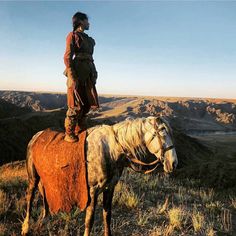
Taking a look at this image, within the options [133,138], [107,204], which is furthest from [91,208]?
[133,138]

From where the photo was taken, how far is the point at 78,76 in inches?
214

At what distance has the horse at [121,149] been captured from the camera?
14.5ft

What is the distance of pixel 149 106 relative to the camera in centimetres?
10556

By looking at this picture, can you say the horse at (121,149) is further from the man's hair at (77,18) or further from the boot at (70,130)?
the man's hair at (77,18)

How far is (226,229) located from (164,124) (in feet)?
13.1

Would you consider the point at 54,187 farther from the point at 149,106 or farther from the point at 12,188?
the point at 149,106

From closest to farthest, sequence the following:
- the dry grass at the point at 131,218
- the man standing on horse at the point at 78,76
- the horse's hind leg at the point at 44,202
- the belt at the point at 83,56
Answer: the man standing on horse at the point at 78,76 < the belt at the point at 83,56 < the horse's hind leg at the point at 44,202 < the dry grass at the point at 131,218

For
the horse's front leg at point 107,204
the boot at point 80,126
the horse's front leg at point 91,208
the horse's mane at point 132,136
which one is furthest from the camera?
the boot at point 80,126

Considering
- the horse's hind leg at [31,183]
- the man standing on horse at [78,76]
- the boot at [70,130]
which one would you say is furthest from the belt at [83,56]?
the horse's hind leg at [31,183]

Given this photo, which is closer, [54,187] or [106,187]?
[106,187]

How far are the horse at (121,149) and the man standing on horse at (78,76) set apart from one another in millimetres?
402

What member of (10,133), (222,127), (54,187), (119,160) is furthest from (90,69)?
(222,127)

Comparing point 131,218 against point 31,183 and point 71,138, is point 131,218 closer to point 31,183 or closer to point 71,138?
point 31,183

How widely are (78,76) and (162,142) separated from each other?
1913mm
